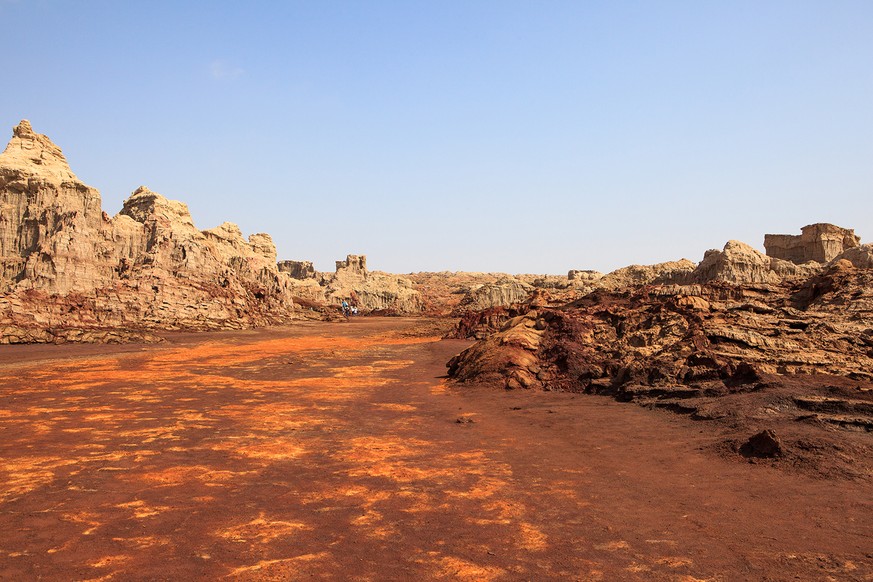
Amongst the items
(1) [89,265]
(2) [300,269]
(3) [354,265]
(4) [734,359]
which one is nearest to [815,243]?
(4) [734,359]

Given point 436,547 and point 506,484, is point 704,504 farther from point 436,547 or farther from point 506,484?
point 436,547

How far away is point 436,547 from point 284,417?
697 centimetres

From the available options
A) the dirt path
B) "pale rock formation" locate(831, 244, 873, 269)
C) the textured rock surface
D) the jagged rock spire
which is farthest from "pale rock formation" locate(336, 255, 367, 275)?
the dirt path

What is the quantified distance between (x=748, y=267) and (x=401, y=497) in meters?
34.0

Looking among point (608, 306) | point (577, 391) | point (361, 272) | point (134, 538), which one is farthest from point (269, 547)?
point (361, 272)

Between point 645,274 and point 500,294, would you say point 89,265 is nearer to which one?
point 500,294

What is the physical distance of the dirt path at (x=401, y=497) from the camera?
15.3ft

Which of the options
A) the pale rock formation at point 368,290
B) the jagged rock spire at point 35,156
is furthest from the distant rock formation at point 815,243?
the jagged rock spire at point 35,156

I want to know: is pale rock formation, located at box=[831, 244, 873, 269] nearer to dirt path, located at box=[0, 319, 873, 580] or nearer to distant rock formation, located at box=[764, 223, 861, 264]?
distant rock formation, located at box=[764, 223, 861, 264]

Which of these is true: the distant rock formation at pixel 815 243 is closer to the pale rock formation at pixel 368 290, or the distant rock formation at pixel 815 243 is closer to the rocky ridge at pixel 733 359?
the rocky ridge at pixel 733 359

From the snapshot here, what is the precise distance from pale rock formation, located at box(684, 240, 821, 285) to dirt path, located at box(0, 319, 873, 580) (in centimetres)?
2605

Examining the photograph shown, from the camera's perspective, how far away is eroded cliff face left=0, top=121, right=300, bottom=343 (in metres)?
32.2

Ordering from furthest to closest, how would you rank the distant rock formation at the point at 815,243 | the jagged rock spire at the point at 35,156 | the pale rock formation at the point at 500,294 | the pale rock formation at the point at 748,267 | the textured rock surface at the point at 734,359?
the pale rock formation at the point at 500,294
the distant rock formation at the point at 815,243
the jagged rock spire at the point at 35,156
the pale rock formation at the point at 748,267
the textured rock surface at the point at 734,359

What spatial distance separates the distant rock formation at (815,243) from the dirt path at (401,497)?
3542 centimetres
